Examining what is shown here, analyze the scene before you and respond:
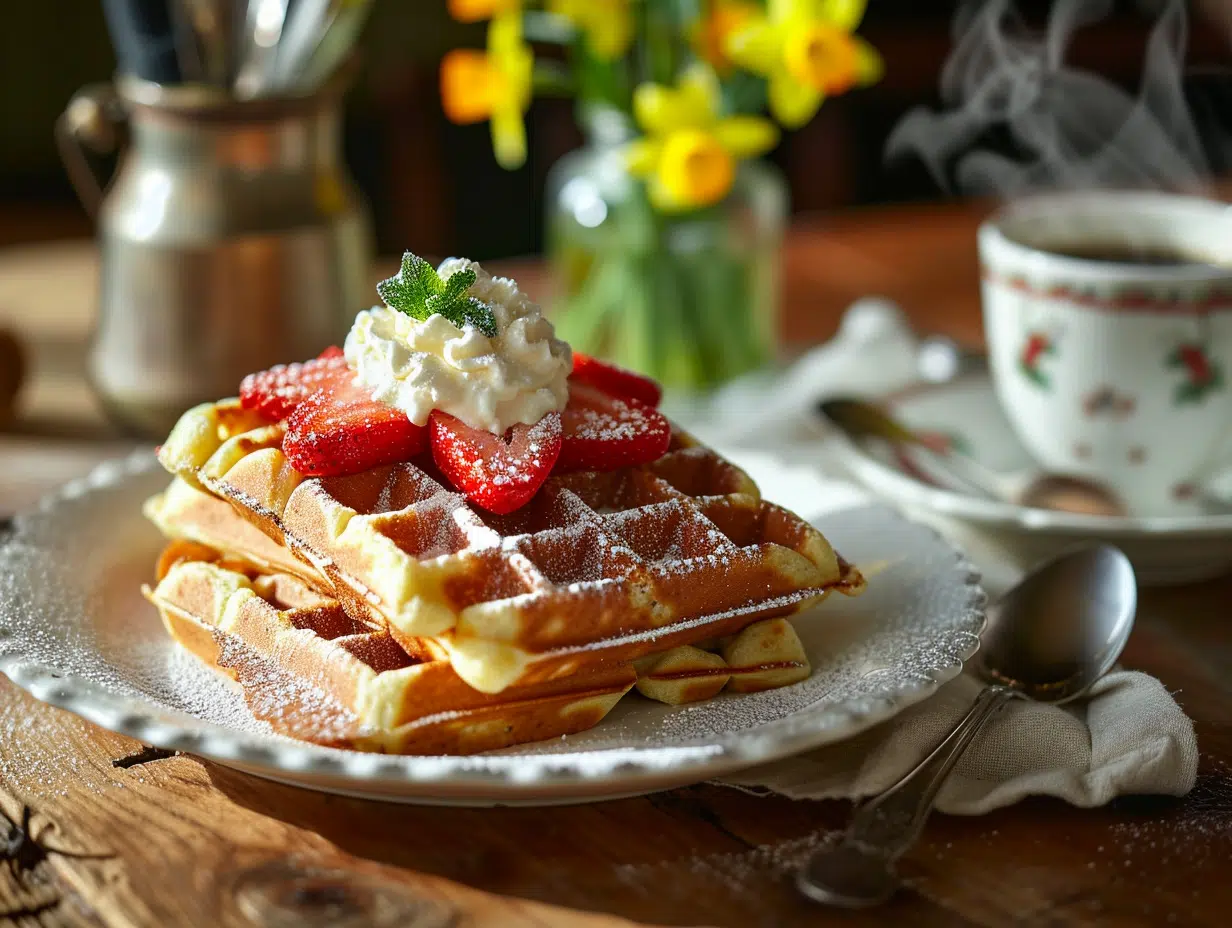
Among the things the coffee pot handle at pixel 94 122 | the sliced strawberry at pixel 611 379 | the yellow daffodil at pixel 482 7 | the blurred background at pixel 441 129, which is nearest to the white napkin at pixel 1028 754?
the sliced strawberry at pixel 611 379

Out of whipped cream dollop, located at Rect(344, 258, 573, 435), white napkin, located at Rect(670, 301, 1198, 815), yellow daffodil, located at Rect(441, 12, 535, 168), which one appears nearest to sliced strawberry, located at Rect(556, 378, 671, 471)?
whipped cream dollop, located at Rect(344, 258, 573, 435)

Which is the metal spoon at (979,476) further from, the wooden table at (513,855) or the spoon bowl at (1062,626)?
the wooden table at (513,855)

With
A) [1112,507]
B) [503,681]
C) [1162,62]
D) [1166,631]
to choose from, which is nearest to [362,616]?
[503,681]

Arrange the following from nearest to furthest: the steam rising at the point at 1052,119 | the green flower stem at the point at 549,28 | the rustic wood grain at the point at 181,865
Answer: the rustic wood grain at the point at 181,865 → the steam rising at the point at 1052,119 → the green flower stem at the point at 549,28

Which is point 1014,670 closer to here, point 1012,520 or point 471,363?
point 1012,520

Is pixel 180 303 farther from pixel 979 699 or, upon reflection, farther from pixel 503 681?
pixel 979 699

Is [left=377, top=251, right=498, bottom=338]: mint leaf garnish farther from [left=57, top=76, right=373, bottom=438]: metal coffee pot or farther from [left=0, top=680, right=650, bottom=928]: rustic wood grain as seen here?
[left=57, top=76, right=373, bottom=438]: metal coffee pot

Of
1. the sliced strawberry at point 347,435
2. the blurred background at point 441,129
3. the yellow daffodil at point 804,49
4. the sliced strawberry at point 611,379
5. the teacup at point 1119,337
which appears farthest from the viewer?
the blurred background at point 441,129
